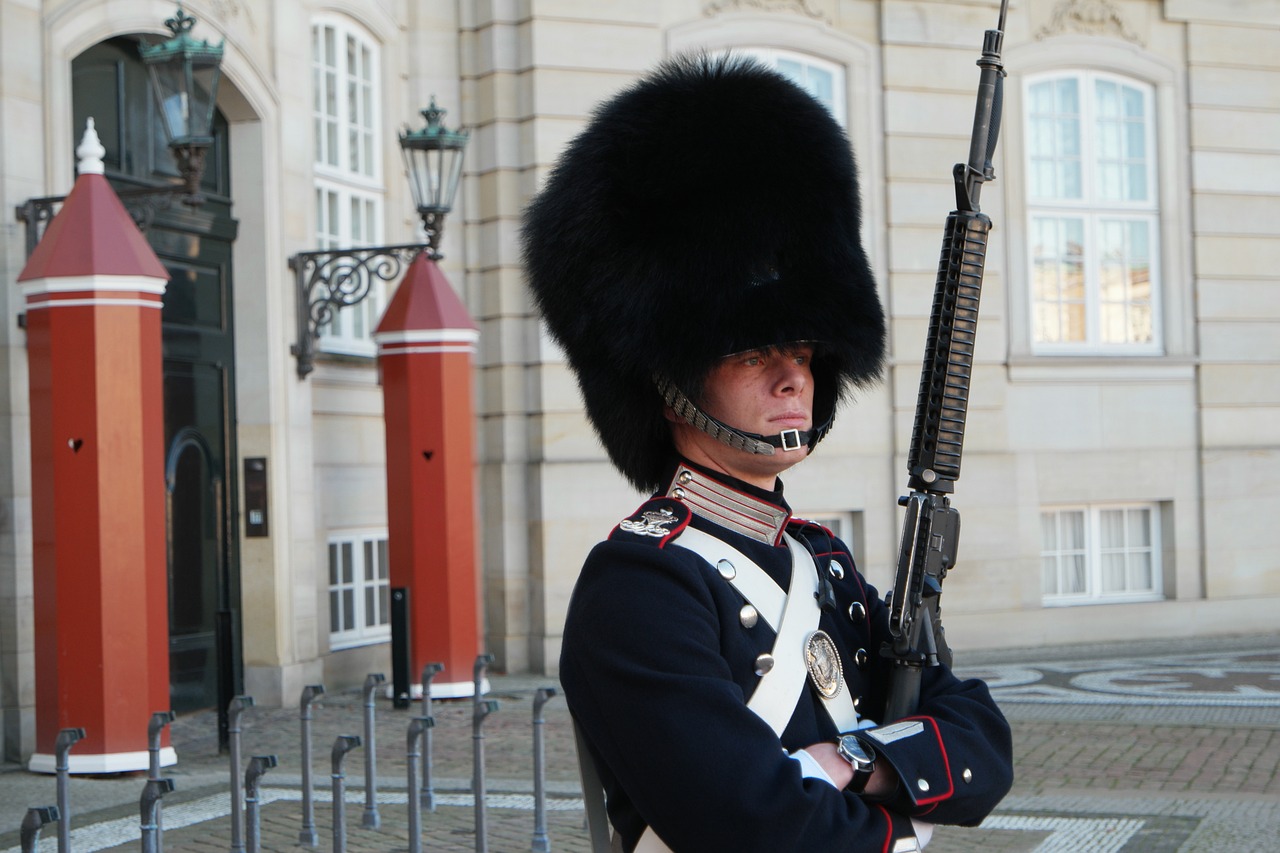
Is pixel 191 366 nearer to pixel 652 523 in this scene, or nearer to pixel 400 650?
pixel 400 650

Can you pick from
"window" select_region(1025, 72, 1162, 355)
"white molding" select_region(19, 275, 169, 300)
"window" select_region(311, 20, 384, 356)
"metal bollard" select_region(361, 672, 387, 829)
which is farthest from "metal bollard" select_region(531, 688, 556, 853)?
"window" select_region(1025, 72, 1162, 355)

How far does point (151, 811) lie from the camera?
15.1 ft

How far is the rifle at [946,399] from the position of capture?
9.12ft

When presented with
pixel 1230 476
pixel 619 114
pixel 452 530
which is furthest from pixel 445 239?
pixel 619 114

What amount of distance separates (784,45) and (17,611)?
7550 mm

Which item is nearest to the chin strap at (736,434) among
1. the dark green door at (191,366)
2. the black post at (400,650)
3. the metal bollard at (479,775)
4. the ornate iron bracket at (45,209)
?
the metal bollard at (479,775)

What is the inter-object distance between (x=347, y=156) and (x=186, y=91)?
12.7 ft

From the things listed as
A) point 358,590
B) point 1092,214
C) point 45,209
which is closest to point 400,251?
point 358,590

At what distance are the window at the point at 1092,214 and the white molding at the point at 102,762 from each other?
8.54 meters

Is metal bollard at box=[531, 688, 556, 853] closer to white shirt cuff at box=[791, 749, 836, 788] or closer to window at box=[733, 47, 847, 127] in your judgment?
white shirt cuff at box=[791, 749, 836, 788]

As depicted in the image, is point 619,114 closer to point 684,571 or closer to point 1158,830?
point 684,571

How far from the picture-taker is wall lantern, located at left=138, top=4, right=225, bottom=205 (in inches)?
316

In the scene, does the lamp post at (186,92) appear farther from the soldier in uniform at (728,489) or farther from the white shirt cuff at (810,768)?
the white shirt cuff at (810,768)

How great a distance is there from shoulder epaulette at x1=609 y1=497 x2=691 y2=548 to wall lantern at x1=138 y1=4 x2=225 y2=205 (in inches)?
236
